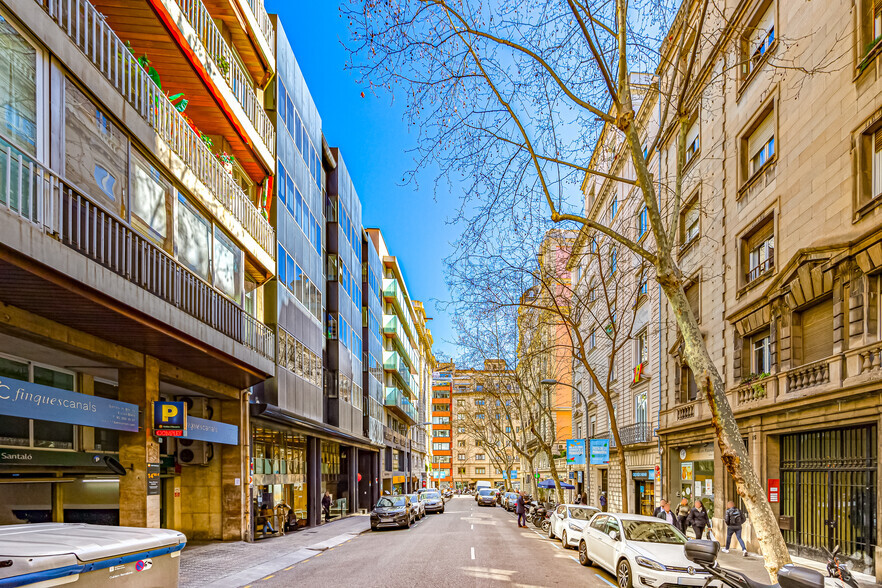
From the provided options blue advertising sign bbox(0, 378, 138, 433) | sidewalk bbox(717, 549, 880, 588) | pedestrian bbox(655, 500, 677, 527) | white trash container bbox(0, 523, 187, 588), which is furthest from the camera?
pedestrian bbox(655, 500, 677, 527)

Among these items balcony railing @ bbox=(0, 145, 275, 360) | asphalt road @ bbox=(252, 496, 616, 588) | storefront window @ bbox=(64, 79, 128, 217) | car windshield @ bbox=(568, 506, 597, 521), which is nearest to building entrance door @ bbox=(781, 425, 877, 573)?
asphalt road @ bbox=(252, 496, 616, 588)

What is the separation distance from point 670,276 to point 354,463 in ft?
115

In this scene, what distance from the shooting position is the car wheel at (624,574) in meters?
13.1

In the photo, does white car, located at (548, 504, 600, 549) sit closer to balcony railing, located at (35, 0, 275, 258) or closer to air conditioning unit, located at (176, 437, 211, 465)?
air conditioning unit, located at (176, 437, 211, 465)

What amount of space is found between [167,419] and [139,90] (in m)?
6.83

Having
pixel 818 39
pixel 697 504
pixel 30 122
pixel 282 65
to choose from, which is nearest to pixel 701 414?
pixel 697 504

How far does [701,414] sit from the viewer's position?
23.9 m

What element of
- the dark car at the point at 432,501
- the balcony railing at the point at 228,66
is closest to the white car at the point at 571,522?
the balcony railing at the point at 228,66

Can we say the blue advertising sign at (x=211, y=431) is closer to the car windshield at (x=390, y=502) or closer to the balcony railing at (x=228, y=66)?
→ the balcony railing at (x=228, y=66)

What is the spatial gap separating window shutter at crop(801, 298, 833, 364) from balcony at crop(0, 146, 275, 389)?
14.1 m

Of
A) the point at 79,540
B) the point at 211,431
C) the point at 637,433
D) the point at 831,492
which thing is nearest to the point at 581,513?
the point at 831,492

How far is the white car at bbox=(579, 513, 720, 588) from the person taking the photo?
1223 cm

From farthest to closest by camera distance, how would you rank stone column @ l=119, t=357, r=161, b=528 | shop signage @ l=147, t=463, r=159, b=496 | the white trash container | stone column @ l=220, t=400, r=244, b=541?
stone column @ l=220, t=400, r=244, b=541, shop signage @ l=147, t=463, r=159, b=496, stone column @ l=119, t=357, r=161, b=528, the white trash container

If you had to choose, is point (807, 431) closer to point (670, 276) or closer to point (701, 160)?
point (670, 276)
